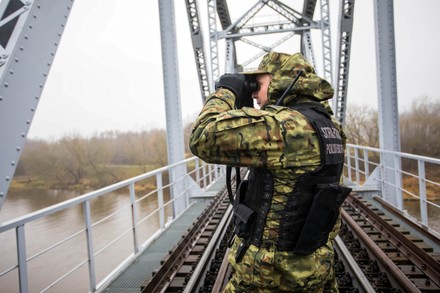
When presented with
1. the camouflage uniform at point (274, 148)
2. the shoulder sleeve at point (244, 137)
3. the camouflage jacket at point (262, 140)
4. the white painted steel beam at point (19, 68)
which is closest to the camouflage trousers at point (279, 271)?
the camouflage uniform at point (274, 148)

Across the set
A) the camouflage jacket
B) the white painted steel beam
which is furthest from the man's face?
the white painted steel beam

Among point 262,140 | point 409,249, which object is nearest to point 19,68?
point 262,140

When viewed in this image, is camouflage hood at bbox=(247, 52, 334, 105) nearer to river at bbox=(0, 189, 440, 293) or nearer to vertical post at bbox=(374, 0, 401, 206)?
vertical post at bbox=(374, 0, 401, 206)

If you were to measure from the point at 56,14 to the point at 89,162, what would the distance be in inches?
1432

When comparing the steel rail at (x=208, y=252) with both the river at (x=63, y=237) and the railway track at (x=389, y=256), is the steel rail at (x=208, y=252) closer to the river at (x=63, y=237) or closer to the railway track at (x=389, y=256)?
the railway track at (x=389, y=256)

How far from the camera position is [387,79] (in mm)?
5820

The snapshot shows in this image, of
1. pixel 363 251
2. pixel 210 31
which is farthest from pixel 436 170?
pixel 363 251

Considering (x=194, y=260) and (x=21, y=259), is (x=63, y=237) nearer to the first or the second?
(x=194, y=260)

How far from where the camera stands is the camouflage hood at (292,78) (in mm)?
1461

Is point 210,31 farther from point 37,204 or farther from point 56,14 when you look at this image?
point 37,204

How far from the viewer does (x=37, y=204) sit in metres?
28.0

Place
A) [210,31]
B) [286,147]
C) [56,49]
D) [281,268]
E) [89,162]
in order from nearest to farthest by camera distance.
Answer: [286,147]
[281,268]
[56,49]
[210,31]
[89,162]

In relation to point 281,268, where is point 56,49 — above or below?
above

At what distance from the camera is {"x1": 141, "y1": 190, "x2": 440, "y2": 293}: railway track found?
9.16 feet
